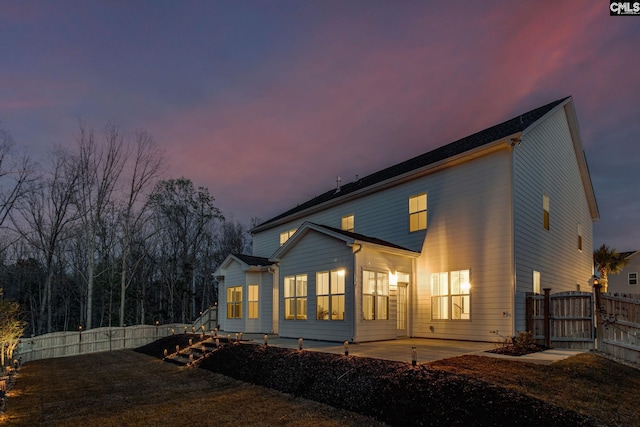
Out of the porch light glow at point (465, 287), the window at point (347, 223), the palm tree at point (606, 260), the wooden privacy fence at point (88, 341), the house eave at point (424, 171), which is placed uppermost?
the house eave at point (424, 171)

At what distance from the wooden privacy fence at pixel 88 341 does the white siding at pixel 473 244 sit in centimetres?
1295

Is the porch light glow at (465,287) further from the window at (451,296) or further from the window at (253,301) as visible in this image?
the window at (253,301)

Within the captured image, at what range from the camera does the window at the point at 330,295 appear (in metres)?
13.5

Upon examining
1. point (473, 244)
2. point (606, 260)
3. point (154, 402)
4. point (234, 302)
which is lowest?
point (154, 402)

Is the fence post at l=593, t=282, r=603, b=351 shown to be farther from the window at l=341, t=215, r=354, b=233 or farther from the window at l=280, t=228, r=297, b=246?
the window at l=280, t=228, r=297, b=246

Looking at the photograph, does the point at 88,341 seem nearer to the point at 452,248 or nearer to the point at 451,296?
the point at 451,296

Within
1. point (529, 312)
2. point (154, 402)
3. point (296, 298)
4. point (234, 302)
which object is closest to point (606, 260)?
point (529, 312)

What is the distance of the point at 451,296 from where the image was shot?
13539 mm

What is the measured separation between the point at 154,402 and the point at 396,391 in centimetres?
507

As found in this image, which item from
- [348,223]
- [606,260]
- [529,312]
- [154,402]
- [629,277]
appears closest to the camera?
[154,402]

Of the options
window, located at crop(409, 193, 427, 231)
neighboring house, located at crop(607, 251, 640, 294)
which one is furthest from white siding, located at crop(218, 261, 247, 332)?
neighboring house, located at crop(607, 251, 640, 294)

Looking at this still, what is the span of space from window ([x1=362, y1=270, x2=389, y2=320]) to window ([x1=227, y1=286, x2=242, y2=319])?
8718 mm

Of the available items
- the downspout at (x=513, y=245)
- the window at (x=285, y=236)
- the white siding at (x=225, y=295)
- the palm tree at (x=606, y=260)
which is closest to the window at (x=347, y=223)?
the window at (x=285, y=236)

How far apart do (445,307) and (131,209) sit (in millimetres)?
20585
